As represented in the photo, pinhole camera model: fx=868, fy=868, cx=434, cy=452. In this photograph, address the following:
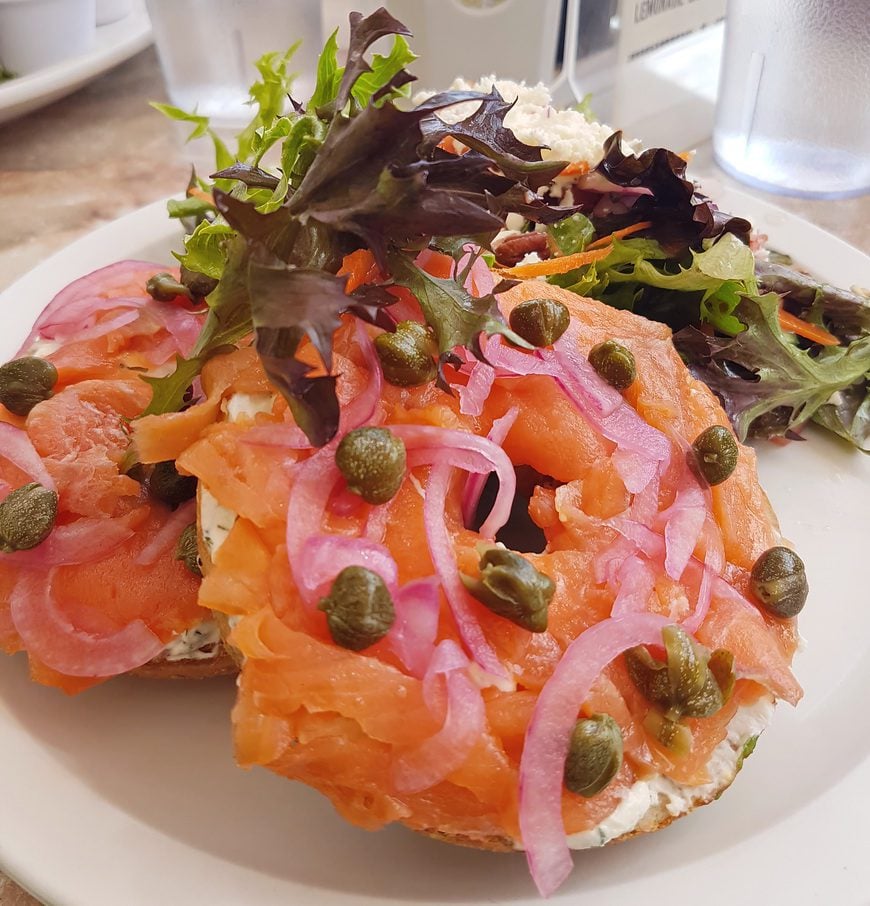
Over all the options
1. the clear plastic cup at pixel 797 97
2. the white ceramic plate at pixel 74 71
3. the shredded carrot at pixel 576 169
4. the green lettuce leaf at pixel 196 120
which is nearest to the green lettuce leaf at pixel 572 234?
the shredded carrot at pixel 576 169

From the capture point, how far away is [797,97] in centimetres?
371

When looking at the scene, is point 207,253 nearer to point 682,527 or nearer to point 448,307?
point 448,307

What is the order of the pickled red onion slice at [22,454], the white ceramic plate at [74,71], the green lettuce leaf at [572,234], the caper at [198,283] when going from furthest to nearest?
the white ceramic plate at [74,71], the green lettuce leaf at [572,234], the caper at [198,283], the pickled red onion slice at [22,454]

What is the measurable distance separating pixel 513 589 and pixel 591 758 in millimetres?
279

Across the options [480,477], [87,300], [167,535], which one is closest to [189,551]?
[167,535]

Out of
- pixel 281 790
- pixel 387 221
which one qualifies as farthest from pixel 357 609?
pixel 387 221

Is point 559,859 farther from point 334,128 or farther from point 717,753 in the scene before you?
point 334,128

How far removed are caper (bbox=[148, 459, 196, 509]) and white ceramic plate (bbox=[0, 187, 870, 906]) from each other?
0.39 m

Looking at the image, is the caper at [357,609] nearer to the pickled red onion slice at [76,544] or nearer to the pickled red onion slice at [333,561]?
the pickled red onion slice at [333,561]

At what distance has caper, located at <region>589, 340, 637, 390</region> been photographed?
Answer: 180cm

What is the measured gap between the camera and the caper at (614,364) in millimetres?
1798

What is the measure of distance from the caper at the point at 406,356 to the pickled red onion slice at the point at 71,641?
0.69 m

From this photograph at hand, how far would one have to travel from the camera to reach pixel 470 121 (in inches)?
74.4

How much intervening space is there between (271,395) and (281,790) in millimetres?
754
